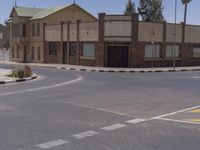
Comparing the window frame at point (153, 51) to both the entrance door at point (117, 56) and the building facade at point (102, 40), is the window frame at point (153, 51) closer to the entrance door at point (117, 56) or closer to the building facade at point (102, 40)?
the building facade at point (102, 40)

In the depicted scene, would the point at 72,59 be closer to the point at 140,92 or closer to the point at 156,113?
the point at 140,92

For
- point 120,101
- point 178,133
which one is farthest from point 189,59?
point 178,133

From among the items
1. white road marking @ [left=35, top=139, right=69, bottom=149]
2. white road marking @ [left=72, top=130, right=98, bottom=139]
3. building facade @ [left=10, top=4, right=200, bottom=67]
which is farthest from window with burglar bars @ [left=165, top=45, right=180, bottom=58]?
white road marking @ [left=35, top=139, right=69, bottom=149]

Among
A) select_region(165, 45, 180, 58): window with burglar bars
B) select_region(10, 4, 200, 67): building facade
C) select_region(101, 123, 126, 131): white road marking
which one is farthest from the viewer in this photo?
select_region(165, 45, 180, 58): window with burglar bars

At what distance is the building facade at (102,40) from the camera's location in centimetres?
4231

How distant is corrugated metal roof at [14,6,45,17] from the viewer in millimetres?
59109

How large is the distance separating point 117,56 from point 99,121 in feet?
106

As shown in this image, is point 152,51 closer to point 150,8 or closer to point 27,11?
point 27,11

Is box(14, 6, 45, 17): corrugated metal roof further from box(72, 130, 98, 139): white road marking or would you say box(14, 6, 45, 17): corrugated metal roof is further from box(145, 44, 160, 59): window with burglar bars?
box(72, 130, 98, 139): white road marking

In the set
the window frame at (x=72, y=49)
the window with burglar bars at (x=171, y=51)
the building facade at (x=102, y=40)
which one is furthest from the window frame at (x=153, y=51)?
the window frame at (x=72, y=49)

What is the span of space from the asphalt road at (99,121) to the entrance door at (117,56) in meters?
25.4

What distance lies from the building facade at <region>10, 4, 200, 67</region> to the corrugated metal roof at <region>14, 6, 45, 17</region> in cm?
19

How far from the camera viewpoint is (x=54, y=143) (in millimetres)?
8156

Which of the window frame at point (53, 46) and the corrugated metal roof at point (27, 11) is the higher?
the corrugated metal roof at point (27, 11)
